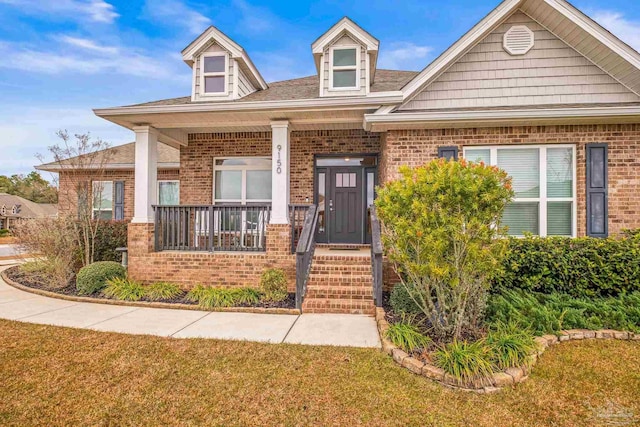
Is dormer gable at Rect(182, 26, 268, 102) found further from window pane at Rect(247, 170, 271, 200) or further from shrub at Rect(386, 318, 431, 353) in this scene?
shrub at Rect(386, 318, 431, 353)

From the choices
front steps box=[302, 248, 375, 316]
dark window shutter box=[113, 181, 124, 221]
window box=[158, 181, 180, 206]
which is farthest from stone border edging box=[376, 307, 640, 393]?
dark window shutter box=[113, 181, 124, 221]

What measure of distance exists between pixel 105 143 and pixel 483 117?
9410 mm

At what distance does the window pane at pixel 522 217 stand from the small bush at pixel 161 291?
6577mm

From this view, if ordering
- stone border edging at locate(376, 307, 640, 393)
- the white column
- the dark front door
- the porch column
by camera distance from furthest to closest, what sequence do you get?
the dark front door
the white column
the porch column
stone border edging at locate(376, 307, 640, 393)

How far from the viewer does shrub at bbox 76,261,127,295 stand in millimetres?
6285

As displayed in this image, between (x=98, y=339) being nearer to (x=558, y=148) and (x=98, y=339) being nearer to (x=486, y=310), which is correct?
(x=486, y=310)

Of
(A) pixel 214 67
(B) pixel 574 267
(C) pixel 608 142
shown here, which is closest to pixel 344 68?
(A) pixel 214 67

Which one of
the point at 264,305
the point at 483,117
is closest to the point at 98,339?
the point at 264,305

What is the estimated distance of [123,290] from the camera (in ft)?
20.2

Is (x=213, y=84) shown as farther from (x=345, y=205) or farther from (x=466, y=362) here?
(x=466, y=362)

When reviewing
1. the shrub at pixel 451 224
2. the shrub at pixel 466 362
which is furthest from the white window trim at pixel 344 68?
the shrub at pixel 466 362

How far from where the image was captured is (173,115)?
682cm

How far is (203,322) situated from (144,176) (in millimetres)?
3835

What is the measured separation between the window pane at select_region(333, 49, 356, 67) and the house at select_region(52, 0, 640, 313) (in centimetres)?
2
